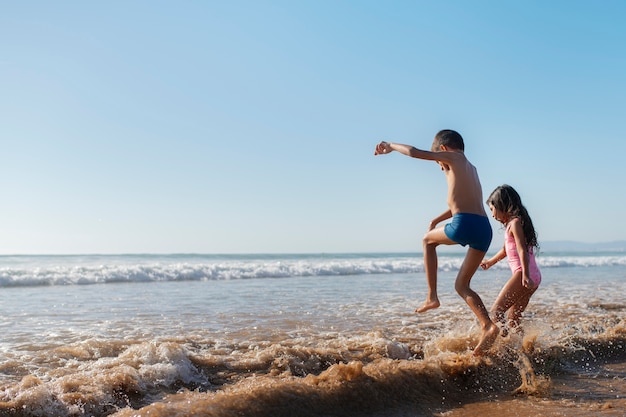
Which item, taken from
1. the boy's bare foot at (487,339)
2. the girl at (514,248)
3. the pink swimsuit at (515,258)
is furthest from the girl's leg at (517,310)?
the boy's bare foot at (487,339)

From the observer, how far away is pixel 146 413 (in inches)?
128

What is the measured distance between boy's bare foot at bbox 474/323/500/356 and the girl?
0.43m

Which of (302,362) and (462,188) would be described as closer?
(462,188)

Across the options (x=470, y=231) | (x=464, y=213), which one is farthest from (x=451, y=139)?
(x=470, y=231)

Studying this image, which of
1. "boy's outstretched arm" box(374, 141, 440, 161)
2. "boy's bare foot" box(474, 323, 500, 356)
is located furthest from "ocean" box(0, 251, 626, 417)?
"boy's outstretched arm" box(374, 141, 440, 161)

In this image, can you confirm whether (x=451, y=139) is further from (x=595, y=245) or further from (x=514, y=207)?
(x=595, y=245)

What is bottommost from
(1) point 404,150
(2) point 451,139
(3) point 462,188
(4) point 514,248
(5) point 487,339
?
(5) point 487,339

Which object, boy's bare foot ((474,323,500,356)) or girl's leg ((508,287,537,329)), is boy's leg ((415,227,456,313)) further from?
girl's leg ((508,287,537,329))

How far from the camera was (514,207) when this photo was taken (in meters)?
5.13

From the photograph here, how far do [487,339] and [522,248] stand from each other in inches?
34.6

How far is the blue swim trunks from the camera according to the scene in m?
4.54

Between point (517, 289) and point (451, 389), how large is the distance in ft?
4.46

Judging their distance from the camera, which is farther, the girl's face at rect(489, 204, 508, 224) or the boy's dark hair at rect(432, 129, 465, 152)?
the girl's face at rect(489, 204, 508, 224)

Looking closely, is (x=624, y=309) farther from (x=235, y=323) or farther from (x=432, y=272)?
(x=235, y=323)
